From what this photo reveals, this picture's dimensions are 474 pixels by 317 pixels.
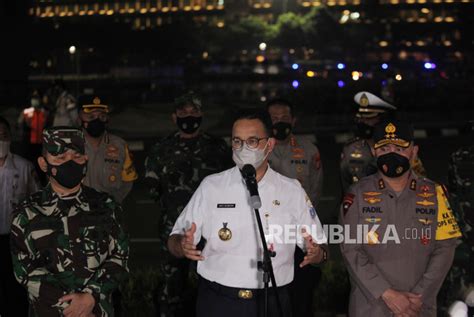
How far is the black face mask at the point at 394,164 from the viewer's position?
5457 mm

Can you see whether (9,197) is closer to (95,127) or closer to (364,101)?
(95,127)

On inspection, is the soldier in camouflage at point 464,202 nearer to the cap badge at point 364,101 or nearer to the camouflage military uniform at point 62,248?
the cap badge at point 364,101

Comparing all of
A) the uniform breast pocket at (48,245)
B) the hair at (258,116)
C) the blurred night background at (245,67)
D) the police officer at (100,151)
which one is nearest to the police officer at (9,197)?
the police officer at (100,151)

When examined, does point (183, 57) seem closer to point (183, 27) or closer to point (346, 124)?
point (183, 27)

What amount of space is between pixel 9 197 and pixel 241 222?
100 inches

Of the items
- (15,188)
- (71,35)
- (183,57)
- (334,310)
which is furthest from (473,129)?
(183,57)

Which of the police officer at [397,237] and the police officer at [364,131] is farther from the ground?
the police officer at [364,131]

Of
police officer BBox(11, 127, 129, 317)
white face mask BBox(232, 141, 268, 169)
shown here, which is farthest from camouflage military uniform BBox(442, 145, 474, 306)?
police officer BBox(11, 127, 129, 317)

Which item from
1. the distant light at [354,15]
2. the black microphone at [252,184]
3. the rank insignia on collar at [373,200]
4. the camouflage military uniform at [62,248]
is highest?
the distant light at [354,15]

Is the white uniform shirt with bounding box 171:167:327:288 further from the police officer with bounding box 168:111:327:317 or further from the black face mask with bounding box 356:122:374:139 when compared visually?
the black face mask with bounding box 356:122:374:139

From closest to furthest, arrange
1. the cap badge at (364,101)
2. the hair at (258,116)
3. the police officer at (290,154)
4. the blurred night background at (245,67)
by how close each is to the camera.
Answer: the hair at (258,116) → the police officer at (290,154) → the cap badge at (364,101) → the blurred night background at (245,67)

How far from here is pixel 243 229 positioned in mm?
5062

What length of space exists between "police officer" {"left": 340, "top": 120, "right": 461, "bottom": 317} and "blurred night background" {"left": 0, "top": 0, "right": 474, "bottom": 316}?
8.59ft

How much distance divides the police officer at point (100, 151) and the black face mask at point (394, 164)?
9.11 ft
